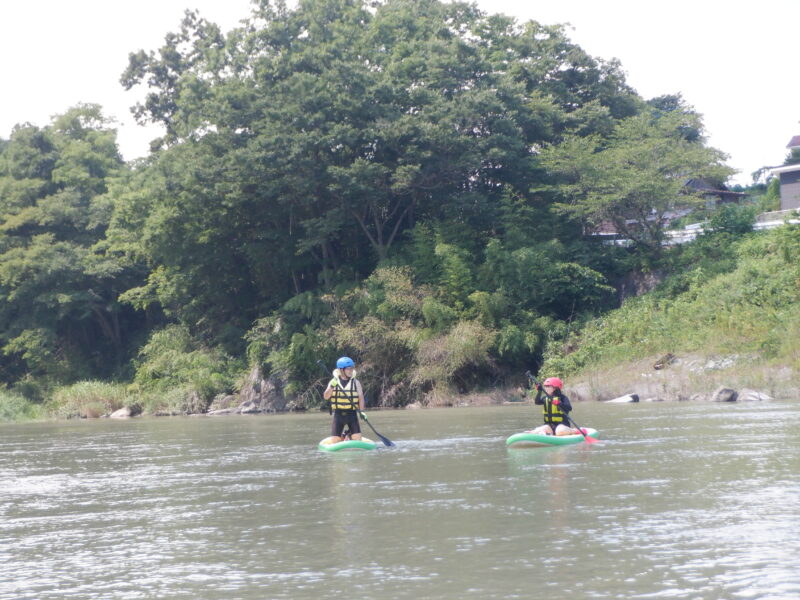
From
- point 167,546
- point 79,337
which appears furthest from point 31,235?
point 167,546

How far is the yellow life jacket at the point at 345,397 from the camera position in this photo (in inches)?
627

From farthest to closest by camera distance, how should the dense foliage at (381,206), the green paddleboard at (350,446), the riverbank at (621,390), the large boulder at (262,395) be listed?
the large boulder at (262,395) < the dense foliage at (381,206) < the riverbank at (621,390) < the green paddleboard at (350,446)

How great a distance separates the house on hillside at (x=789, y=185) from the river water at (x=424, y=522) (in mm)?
28950

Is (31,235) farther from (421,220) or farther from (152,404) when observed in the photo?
(421,220)

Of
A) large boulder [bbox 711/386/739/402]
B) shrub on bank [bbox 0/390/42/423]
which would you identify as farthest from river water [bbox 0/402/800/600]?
shrub on bank [bbox 0/390/42/423]

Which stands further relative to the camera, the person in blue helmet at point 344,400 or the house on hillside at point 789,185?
the house on hillside at point 789,185

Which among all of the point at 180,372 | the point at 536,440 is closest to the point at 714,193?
the point at 180,372

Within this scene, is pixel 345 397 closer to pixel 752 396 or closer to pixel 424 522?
pixel 424 522

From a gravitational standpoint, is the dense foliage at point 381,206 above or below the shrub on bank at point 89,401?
above

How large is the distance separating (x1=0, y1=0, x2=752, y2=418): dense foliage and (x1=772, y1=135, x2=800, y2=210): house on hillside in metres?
6.10

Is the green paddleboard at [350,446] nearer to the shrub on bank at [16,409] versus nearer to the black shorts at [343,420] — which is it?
the black shorts at [343,420]

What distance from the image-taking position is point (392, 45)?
39.0 metres

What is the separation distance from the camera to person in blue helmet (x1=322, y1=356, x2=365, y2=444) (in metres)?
15.9

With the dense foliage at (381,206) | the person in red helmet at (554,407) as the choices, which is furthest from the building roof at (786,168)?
the person in red helmet at (554,407)
